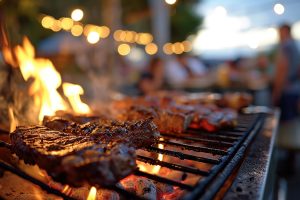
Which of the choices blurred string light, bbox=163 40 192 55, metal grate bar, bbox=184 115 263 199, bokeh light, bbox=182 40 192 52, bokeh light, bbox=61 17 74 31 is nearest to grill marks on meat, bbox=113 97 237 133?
metal grate bar, bbox=184 115 263 199

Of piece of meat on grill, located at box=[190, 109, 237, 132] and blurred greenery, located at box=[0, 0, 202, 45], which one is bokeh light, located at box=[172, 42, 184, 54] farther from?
piece of meat on grill, located at box=[190, 109, 237, 132]

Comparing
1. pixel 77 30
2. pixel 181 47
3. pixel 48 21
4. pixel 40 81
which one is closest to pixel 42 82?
pixel 40 81

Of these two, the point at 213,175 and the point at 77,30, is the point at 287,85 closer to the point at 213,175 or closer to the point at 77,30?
the point at 213,175

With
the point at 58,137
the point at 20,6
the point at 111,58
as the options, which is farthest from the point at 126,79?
the point at 58,137

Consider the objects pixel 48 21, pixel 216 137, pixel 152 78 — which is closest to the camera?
pixel 216 137

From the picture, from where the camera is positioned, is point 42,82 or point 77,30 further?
point 77,30

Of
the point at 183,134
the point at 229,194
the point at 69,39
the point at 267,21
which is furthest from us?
the point at 69,39

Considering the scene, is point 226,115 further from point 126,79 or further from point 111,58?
point 126,79
